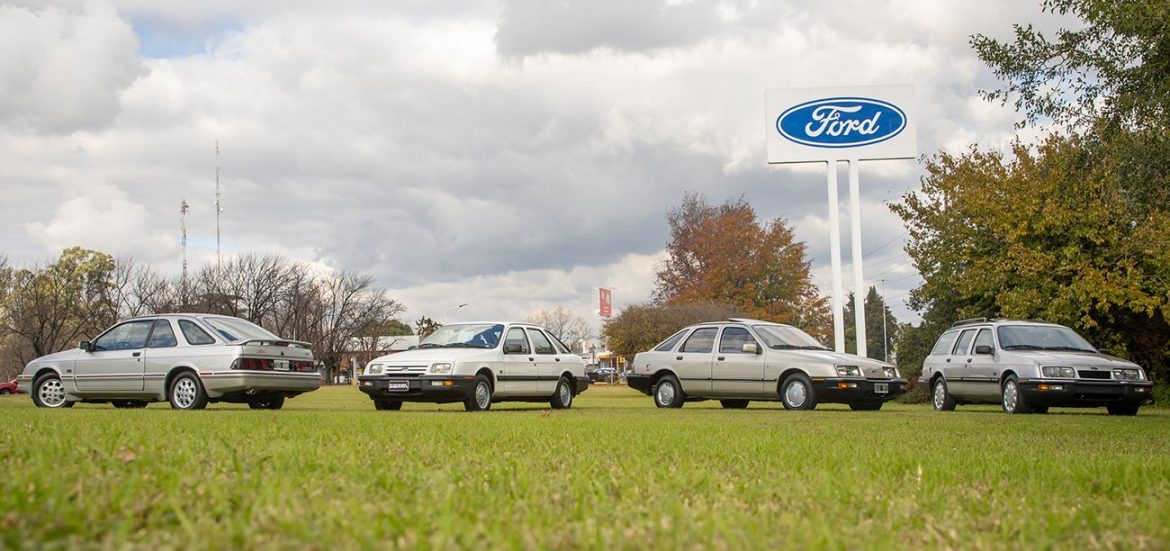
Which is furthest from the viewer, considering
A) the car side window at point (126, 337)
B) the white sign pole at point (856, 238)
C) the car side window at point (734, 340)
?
the white sign pole at point (856, 238)

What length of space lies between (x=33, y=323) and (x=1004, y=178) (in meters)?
64.3

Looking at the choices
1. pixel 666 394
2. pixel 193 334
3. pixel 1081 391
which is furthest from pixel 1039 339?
pixel 193 334

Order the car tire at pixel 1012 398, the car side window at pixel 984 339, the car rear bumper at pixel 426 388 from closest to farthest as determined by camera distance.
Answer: the car rear bumper at pixel 426 388, the car tire at pixel 1012 398, the car side window at pixel 984 339

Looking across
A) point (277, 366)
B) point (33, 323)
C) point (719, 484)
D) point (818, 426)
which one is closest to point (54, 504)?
point (719, 484)

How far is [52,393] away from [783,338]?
13.3 m

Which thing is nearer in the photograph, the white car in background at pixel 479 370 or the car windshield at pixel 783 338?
the white car in background at pixel 479 370

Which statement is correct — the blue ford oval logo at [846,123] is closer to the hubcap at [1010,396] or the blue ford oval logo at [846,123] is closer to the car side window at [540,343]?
the hubcap at [1010,396]

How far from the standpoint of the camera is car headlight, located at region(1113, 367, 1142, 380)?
18.3m

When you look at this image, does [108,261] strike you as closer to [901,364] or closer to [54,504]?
[901,364]

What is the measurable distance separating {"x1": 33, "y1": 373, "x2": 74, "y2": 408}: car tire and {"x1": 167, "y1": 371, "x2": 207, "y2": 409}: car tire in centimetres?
274

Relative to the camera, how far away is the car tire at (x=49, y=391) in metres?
18.9

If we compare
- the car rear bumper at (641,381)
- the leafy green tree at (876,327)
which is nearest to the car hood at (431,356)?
the car rear bumper at (641,381)

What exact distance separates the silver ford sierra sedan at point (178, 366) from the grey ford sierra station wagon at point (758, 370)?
6612 mm

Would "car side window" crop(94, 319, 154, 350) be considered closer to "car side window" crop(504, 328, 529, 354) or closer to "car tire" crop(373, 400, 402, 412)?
"car tire" crop(373, 400, 402, 412)
